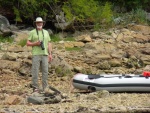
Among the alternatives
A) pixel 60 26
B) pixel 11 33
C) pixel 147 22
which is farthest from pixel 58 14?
pixel 147 22

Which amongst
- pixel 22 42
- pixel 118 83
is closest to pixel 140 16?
pixel 22 42

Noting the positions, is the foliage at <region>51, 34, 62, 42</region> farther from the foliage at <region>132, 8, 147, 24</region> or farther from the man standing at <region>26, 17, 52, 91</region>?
the man standing at <region>26, 17, 52, 91</region>

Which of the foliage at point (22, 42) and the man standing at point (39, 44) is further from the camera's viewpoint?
the foliage at point (22, 42)

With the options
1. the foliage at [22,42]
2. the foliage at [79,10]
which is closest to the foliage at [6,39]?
the foliage at [22,42]

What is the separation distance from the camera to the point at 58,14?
20.8 meters

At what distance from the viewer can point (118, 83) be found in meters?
11.5

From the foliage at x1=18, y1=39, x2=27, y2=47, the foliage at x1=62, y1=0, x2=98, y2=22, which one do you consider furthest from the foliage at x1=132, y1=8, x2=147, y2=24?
the foliage at x1=18, y1=39, x2=27, y2=47

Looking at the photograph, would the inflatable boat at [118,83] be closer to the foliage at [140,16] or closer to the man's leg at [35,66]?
the man's leg at [35,66]

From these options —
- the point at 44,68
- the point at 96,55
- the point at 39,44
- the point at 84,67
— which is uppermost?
the point at 39,44

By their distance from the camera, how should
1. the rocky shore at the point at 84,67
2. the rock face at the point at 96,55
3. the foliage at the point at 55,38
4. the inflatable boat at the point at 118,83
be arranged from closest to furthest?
the rocky shore at the point at 84,67
the inflatable boat at the point at 118,83
the rock face at the point at 96,55
the foliage at the point at 55,38

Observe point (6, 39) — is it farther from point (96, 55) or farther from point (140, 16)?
point (140, 16)

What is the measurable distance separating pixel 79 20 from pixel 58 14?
0.98m

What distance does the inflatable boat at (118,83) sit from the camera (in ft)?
37.4

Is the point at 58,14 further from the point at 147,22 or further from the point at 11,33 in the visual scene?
the point at 147,22
